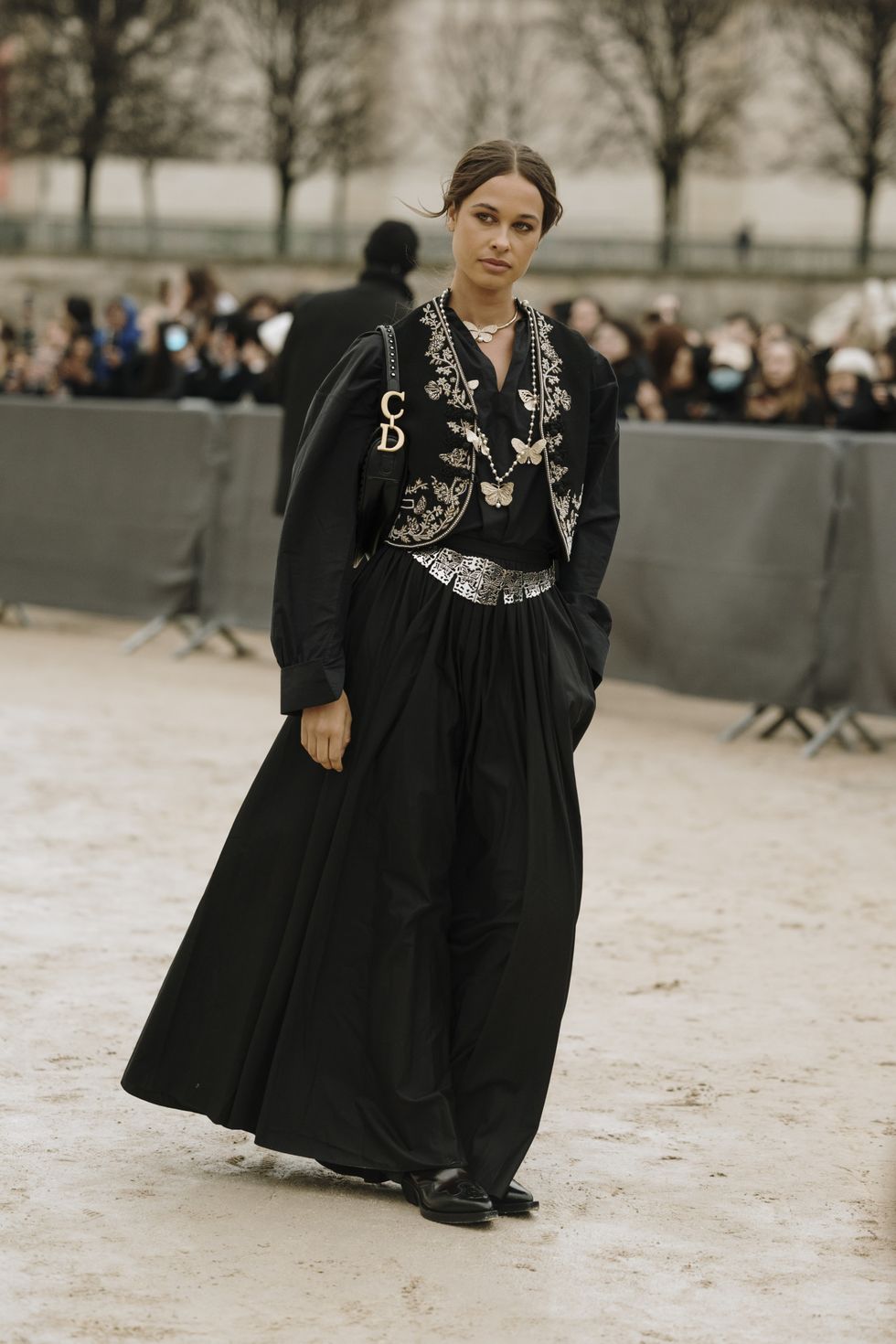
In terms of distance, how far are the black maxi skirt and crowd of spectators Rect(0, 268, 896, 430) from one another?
6401 millimetres

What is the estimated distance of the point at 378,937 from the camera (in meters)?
4.64

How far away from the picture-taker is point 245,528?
13414mm

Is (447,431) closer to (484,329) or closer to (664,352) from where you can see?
(484,329)

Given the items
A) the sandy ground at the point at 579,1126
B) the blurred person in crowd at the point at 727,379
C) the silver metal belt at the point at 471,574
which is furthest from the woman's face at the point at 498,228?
the blurred person in crowd at the point at 727,379

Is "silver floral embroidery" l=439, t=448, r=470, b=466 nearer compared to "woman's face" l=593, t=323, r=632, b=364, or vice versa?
"silver floral embroidery" l=439, t=448, r=470, b=466

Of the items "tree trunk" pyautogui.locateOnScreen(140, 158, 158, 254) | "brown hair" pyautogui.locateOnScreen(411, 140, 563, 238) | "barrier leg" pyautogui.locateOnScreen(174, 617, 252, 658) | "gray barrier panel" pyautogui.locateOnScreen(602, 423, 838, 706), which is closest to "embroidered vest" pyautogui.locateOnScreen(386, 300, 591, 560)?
"brown hair" pyautogui.locateOnScreen(411, 140, 563, 238)

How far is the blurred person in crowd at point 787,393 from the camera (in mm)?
12289

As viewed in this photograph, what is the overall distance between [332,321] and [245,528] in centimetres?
331

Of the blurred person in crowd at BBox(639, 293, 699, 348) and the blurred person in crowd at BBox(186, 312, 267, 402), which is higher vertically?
the blurred person in crowd at BBox(639, 293, 699, 348)

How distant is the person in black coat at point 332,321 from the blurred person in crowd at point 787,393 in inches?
106

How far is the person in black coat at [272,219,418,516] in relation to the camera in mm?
9945

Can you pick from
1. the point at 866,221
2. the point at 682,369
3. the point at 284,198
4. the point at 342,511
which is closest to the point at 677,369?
the point at 682,369

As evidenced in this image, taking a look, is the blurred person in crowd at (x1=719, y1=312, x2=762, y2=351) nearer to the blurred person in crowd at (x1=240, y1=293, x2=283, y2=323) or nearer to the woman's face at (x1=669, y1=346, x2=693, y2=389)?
the woman's face at (x1=669, y1=346, x2=693, y2=389)

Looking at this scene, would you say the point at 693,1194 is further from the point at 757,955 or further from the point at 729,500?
the point at 729,500
